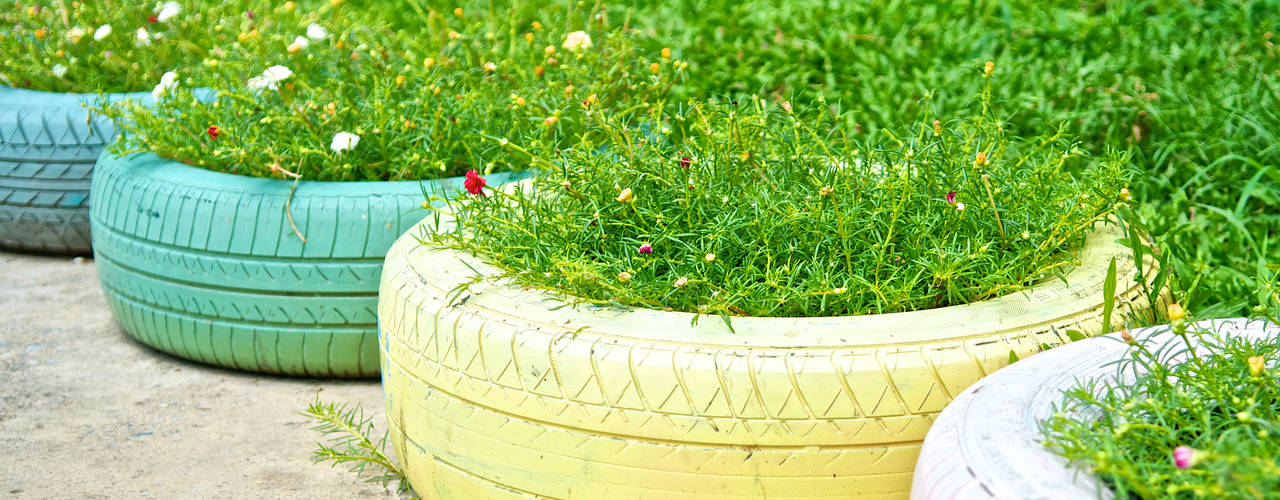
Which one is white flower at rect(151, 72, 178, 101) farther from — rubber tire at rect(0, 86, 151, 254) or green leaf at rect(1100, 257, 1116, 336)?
green leaf at rect(1100, 257, 1116, 336)

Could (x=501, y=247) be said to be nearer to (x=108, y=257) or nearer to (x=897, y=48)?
(x=108, y=257)

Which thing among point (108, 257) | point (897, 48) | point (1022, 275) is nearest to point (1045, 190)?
point (1022, 275)

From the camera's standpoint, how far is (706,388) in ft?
5.75

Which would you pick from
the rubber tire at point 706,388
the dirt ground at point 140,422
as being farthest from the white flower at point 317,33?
the rubber tire at point 706,388

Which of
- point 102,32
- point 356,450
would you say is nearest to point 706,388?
point 356,450

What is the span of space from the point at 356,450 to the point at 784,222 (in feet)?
3.70

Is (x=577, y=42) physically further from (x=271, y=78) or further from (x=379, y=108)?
(x=271, y=78)

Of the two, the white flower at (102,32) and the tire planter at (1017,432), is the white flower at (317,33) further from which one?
the tire planter at (1017,432)

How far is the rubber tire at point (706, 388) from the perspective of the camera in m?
1.75

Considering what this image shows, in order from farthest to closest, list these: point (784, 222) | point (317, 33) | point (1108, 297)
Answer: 1. point (317, 33)
2. point (784, 222)
3. point (1108, 297)

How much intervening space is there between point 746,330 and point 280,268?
55.9 inches

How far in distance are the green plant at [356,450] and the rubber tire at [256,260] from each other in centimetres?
26

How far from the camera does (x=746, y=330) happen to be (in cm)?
180

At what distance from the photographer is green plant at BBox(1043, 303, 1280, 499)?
1293 mm
